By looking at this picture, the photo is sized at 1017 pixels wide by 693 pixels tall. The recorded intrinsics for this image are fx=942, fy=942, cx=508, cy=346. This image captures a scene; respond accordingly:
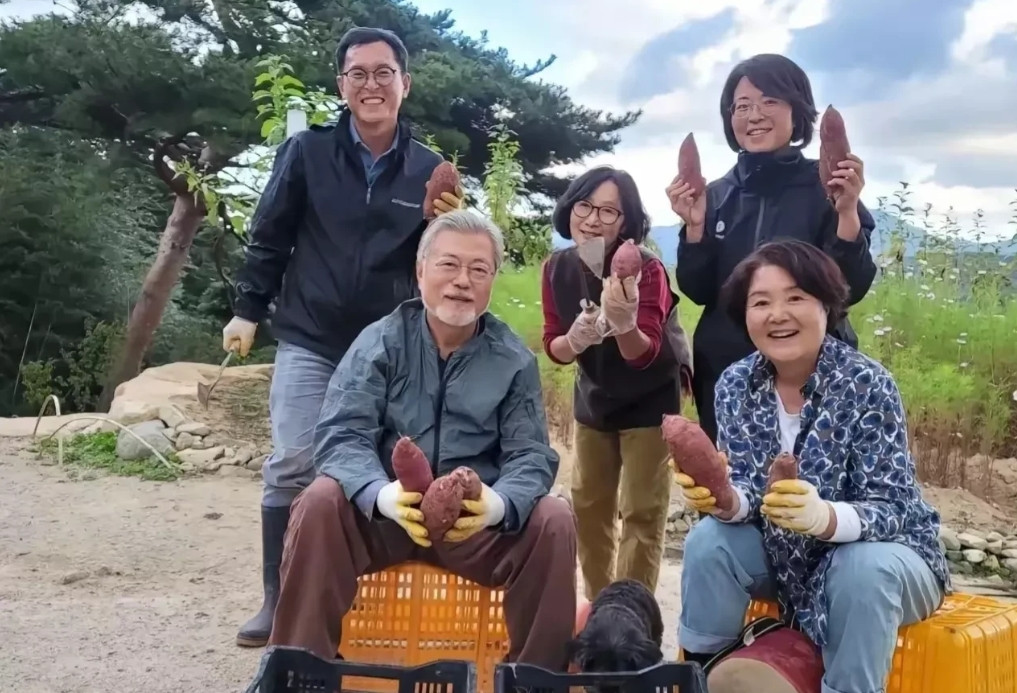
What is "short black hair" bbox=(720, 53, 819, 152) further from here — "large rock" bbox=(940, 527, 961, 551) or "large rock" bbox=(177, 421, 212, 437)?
"large rock" bbox=(177, 421, 212, 437)

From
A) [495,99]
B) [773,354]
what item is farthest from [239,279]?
[495,99]

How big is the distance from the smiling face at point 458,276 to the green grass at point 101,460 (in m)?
3.82

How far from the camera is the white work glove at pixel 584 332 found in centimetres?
262

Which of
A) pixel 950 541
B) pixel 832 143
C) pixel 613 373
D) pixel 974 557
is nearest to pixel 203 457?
pixel 613 373

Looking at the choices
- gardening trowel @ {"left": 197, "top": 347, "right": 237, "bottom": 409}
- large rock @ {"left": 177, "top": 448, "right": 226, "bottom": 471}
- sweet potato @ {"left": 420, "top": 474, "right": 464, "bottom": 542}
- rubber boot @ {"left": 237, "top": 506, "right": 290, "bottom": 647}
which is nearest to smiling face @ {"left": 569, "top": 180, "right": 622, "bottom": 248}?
sweet potato @ {"left": 420, "top": 474, "right": 464, "bottom": 542}

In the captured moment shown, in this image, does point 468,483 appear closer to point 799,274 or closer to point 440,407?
point 440,407

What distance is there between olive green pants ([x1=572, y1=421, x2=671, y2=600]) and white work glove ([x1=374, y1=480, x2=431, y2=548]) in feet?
3.11

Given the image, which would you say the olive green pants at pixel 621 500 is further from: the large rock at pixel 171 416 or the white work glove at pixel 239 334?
the large rock at pixel 171 416

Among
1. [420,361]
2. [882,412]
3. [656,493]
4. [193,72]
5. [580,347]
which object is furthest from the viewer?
[193,72]

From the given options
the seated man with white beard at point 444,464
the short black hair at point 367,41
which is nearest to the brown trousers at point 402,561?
the seated man with white beard at point 444,464

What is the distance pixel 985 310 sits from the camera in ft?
19.8

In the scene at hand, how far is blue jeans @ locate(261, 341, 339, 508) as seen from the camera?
9.53 feet

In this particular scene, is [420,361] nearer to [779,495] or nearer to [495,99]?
[779,495]

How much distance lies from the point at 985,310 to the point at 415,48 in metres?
6.62
